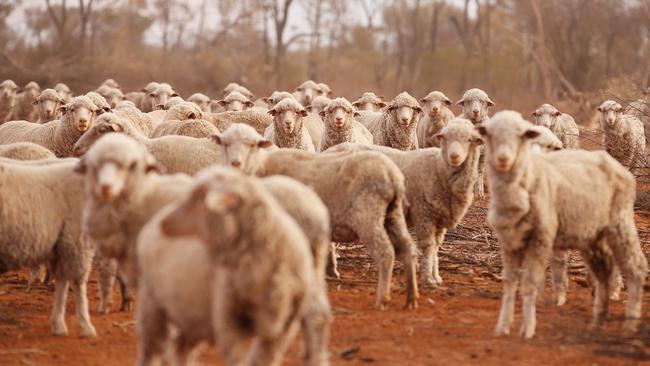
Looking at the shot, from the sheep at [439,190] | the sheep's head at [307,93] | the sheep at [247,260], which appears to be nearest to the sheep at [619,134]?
the sheep's head at [307,93]

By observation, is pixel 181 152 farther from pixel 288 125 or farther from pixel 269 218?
pixel 269 218

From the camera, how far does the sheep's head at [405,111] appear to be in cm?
→ 1368

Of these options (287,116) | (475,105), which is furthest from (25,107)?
(475,105)

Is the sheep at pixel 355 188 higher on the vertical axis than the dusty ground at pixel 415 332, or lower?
higher

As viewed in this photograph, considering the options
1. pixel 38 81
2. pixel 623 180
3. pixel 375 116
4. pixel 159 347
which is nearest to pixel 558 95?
pixel 38 81

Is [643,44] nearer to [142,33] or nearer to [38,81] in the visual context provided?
[142,33]

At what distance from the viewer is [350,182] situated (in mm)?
8180

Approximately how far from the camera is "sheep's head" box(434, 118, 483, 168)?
357 inches

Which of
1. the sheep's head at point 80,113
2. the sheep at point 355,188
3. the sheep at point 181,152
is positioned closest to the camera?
the sheep at point 355,188

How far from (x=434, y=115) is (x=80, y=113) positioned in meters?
5.61

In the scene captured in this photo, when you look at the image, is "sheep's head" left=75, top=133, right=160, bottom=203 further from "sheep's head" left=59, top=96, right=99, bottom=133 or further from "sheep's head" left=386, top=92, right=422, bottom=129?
"sheep's head" left=386, top=92, right=422, bottom=129

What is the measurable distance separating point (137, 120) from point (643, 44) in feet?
144

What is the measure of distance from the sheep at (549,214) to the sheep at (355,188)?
1052mm

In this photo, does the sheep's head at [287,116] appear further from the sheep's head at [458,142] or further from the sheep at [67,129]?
the sheep's head at [458,142]
